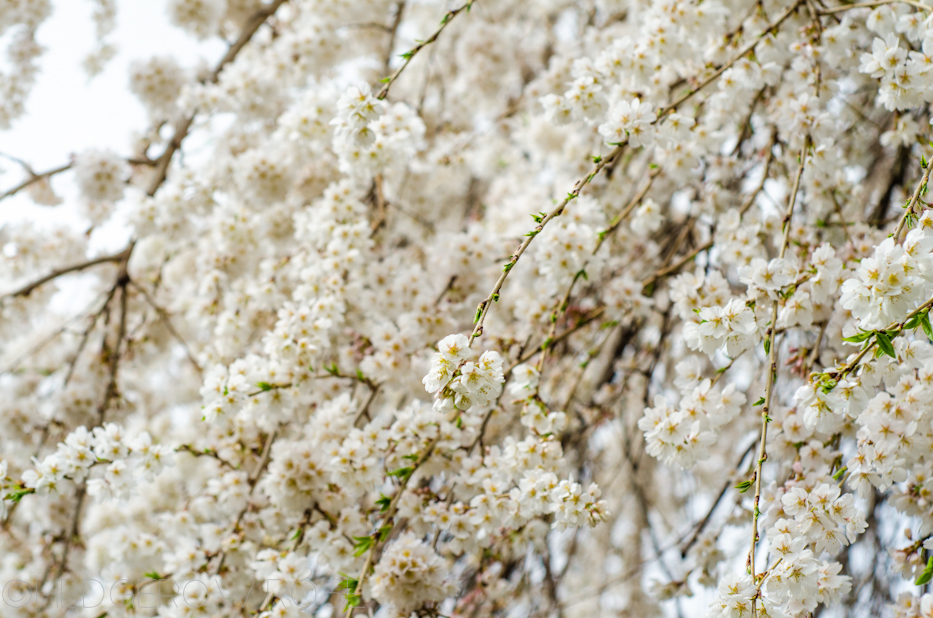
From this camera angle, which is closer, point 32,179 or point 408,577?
point 408,577

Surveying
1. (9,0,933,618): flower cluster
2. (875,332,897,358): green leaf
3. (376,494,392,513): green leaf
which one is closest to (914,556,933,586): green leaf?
(9,0,933,618): flower cluster

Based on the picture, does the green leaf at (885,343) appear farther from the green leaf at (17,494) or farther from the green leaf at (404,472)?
the green leaf at (17,494)

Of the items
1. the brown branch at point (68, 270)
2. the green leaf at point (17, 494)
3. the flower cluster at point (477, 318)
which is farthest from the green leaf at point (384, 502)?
the brown branch at point (68, 270)

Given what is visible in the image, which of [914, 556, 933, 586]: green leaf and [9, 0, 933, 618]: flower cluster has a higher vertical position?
[9, 0, 933, 618]: flower cluster

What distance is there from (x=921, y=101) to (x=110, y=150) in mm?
3029

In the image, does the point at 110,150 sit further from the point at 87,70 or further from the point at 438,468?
the point at 438,468

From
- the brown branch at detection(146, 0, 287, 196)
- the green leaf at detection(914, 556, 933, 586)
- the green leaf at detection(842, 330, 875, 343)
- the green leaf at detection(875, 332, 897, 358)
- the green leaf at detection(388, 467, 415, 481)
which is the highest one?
the brown branch at detection(146, 0, 287, 196)

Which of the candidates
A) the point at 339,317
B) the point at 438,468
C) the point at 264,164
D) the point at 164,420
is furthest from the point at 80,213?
the point at 438,468

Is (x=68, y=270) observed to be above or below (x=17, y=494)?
above

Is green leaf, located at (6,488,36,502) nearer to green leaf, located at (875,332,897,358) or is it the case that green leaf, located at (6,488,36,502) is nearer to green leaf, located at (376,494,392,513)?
green leaf, located at (376,494,392,513)

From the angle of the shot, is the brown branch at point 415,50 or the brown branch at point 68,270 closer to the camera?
the brown branch at point 415,50

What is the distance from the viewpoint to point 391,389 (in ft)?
7.32

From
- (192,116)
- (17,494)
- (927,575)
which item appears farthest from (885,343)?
(192,116)

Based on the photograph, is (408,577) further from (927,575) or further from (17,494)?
(927,575)
